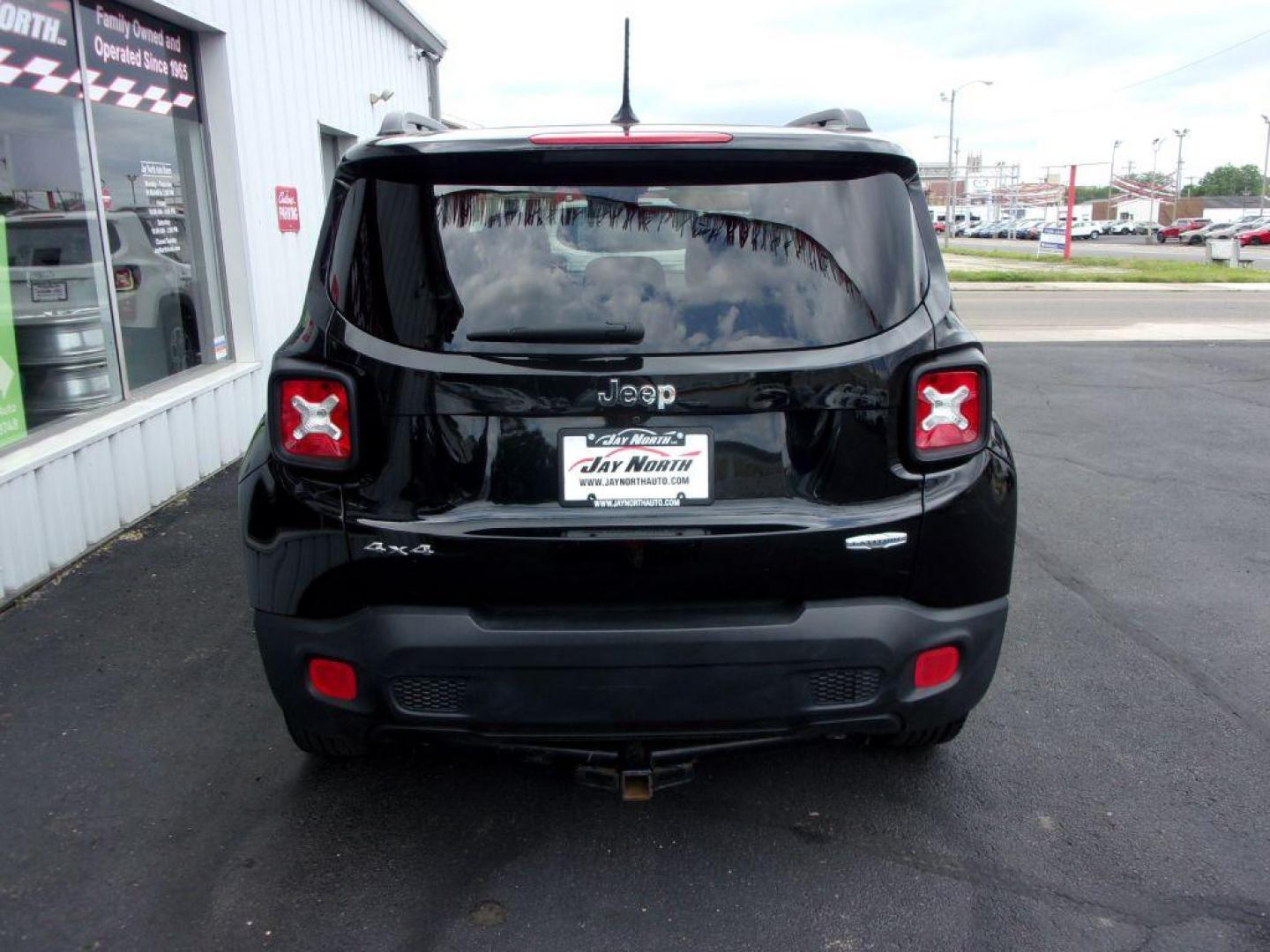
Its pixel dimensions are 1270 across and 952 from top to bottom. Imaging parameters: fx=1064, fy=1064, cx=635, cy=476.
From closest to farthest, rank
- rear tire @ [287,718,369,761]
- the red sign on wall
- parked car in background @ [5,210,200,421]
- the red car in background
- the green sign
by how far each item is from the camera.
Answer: rear tire @ [287,718,369,761] < the green sign < parked car in background @ [5,210,200,421] < the red sign on wall < the red car in background

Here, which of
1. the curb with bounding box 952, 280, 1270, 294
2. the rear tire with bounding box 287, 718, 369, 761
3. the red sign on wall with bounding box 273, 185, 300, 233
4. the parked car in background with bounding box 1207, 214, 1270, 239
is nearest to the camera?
the rear tire with bounding box 287, 718, 369, 761

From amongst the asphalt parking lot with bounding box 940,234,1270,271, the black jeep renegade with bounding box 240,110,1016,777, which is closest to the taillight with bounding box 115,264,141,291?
the black jeep renegade with bounding box 240,110,1016,777

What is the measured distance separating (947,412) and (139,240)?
5667 millimetres

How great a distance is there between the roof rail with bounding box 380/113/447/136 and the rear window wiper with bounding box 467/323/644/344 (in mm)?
771

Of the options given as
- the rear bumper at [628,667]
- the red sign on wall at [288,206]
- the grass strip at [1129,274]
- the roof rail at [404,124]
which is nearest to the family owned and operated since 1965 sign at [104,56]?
the red sign on wall at [288,206]

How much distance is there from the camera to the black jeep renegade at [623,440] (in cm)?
245

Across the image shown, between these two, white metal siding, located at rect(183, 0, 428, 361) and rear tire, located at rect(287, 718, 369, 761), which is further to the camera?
white metal siding, located at rect(183, 0, 428, 361)

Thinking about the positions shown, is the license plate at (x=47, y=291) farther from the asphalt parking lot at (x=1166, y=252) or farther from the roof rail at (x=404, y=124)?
the asphalt parking lot at (x=1166, y=252)

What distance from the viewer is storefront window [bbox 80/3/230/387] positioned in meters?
6.19

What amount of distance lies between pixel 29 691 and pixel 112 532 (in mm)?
1821

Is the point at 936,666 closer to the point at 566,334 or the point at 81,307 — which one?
the point at 566,334

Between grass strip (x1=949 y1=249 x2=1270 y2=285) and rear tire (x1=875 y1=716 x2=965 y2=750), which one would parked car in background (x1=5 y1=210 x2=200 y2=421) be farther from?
grass strip (x1=949 y1=249 x2=1270 y2=285)

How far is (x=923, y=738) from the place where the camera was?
3.22m

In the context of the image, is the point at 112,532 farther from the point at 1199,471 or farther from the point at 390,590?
the point at 1199,471
